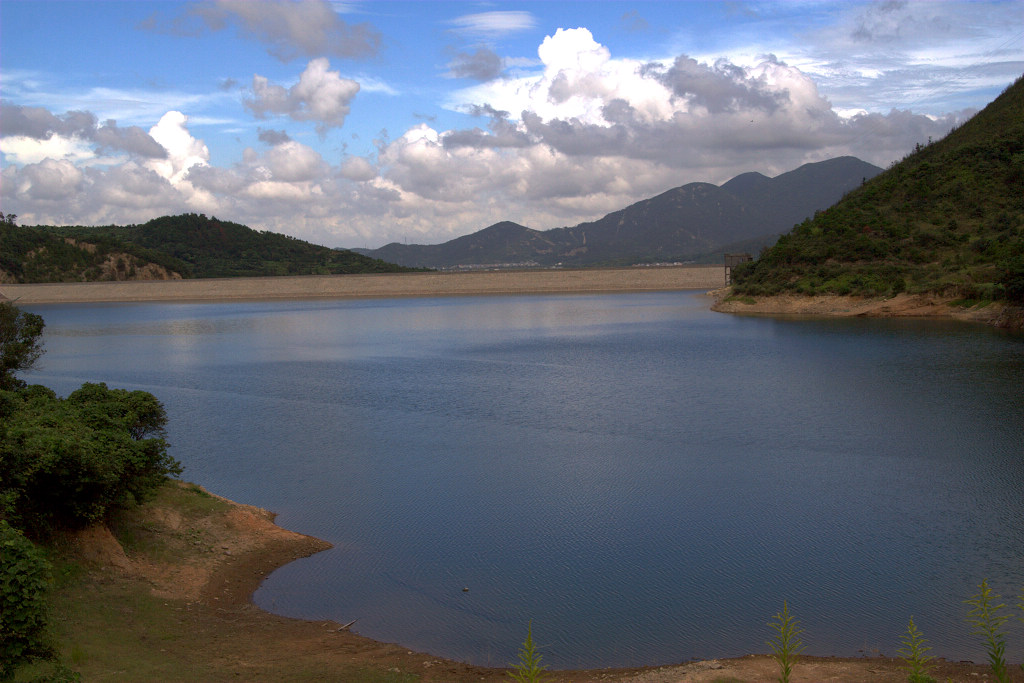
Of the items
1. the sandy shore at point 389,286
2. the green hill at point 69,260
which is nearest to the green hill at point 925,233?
the sandy shore at point 389,286

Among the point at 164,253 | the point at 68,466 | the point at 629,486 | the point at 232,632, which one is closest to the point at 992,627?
the point at 232,632

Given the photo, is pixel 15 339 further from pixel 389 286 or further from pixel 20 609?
pixel 389 286

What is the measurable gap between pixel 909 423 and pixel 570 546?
31.2 feet

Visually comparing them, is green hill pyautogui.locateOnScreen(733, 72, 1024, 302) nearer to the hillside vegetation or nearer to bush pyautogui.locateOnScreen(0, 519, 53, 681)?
bush pyautogui.locateOnScreen(0, 519, 53, 681)

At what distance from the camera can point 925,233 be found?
1753 inches

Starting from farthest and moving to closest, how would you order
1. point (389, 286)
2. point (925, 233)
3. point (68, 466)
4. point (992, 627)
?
point (389, 286) → point (925, 233) → point (68, 466) → point (992, 627)

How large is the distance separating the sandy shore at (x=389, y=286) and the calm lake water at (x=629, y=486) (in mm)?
46882

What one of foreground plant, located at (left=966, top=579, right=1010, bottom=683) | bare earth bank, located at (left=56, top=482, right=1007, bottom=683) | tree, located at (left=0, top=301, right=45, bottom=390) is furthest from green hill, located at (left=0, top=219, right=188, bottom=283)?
foreground plant, located at (left=966, top=579, right=1010, bottom=683)

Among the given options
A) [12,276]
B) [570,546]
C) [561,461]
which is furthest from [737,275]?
[12,276]

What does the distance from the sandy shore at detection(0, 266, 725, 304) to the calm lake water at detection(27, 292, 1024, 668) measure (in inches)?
1846

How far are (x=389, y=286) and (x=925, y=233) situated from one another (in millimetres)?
51078

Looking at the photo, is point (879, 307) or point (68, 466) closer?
point (68, 466)

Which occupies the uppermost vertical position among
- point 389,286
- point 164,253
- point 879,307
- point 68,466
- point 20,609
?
point 164,253

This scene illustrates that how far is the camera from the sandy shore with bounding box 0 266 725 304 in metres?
75.6
